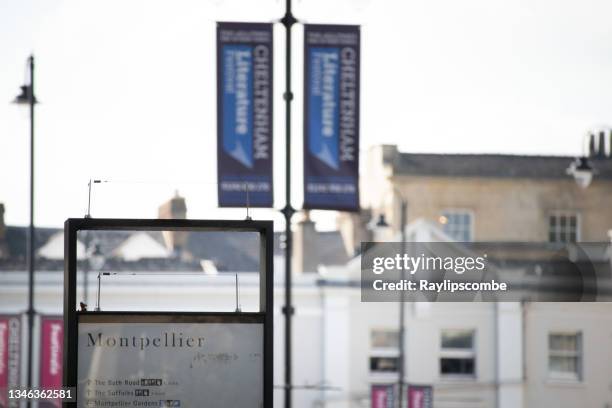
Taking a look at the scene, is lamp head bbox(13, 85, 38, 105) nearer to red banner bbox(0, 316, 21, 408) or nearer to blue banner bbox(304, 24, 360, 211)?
blue banner bbox(304, 24, 360, 211)

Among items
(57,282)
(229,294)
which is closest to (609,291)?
(229,294)

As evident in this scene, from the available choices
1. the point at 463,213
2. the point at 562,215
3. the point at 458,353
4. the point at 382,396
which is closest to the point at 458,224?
the point at 463,213

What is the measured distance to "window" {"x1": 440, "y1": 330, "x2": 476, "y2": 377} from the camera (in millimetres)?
36938

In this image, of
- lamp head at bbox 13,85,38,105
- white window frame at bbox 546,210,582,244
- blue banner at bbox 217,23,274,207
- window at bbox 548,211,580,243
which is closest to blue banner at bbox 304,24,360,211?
blue banner at bbox 217,23,274,207

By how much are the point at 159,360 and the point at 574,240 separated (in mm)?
39498

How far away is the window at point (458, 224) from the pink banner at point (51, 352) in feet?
52.2

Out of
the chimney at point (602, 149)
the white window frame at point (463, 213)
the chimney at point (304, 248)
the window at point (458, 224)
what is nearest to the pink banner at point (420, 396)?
the chimney at point (304, 248)

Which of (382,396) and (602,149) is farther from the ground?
(602,149)

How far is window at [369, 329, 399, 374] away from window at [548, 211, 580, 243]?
11.1m

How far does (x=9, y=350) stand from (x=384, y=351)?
10.9m

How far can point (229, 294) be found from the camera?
34.1 metres

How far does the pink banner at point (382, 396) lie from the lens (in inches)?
1334

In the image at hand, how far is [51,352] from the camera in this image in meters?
33.5

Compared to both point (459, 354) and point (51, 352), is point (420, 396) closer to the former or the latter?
point (459, 354)
